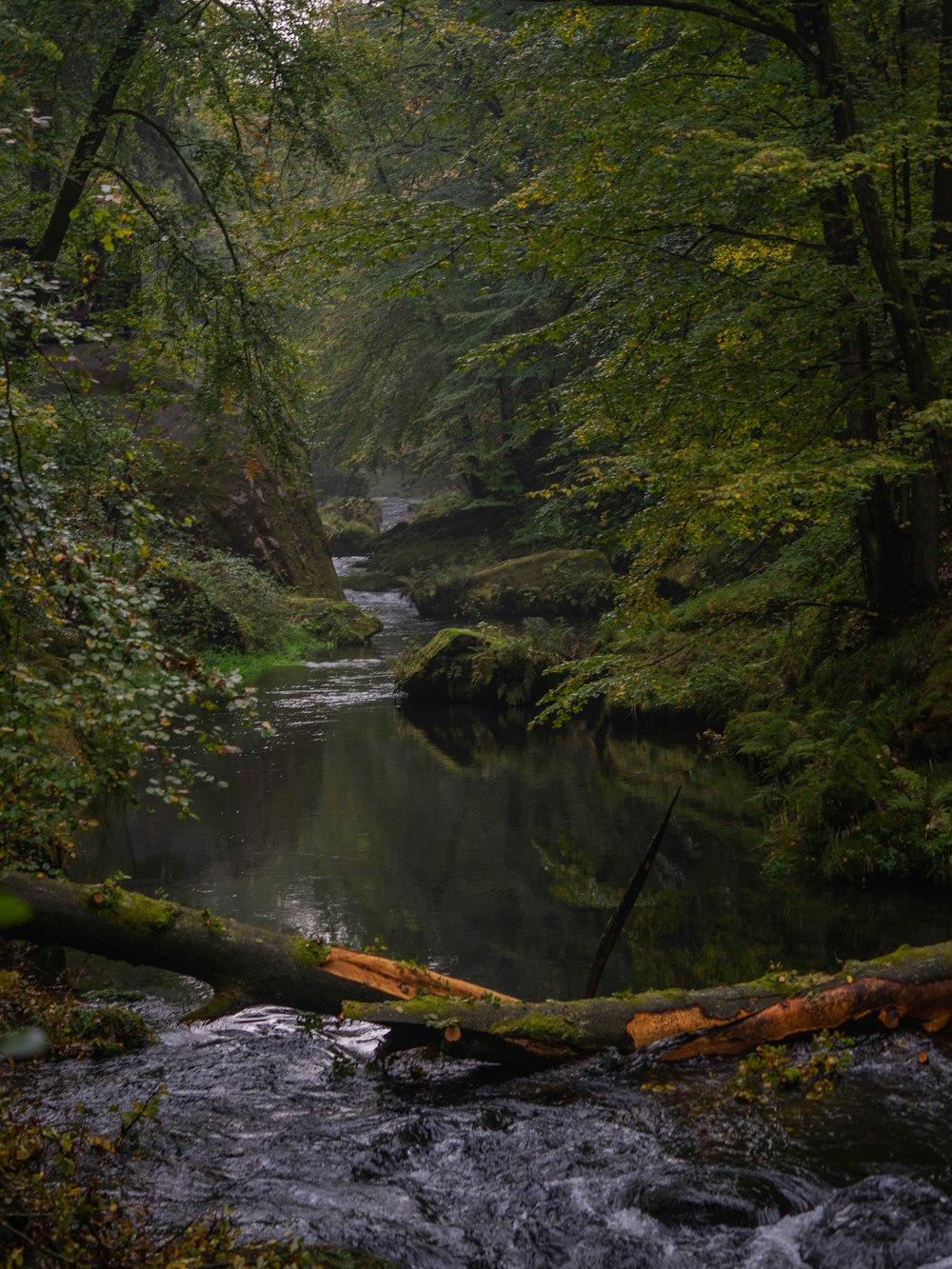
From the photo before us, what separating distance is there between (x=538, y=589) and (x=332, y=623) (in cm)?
481

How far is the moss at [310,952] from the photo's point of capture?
592 centimetres

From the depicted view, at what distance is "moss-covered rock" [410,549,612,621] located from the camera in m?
24.6

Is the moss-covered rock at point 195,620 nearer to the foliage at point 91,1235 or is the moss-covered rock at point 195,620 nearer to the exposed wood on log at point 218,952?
the exposed wood on log at point 218,952

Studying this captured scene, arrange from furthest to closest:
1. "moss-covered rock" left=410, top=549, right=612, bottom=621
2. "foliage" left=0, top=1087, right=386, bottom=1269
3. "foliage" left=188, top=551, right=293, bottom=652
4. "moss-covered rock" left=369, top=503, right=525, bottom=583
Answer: "moss-covered rock" left=369, top=503, right=525, bottom=583 → "moss-covered rock" left=410, top=549, right=612, bottom=621 → "foliage" left=188, top=551, right=293, bottom=652 → "foliage" left=0, top=1087, right=386, bottom=1269

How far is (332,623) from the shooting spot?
24312 millimetres

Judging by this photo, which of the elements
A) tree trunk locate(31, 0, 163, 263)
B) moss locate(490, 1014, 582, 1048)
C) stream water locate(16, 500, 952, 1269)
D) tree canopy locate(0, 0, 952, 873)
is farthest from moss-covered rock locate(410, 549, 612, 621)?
moss locate(490, 1014, 582, 1048)

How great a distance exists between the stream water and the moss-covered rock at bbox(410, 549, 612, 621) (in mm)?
13381

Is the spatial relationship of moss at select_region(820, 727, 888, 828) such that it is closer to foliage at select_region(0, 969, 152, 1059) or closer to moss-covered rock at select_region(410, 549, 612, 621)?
foliage at select_region(0, 969, 152, 1059)

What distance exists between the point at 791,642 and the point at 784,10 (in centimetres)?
666

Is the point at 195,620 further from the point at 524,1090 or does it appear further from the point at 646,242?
the point at 524,1090

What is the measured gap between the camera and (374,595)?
32156 millimetres

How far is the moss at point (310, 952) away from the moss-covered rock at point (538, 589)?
17645 mm

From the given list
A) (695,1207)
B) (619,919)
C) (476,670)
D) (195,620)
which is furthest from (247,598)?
(695,1207)

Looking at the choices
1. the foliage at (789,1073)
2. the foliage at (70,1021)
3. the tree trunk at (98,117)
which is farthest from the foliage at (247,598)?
the foliage at (789,1073)
